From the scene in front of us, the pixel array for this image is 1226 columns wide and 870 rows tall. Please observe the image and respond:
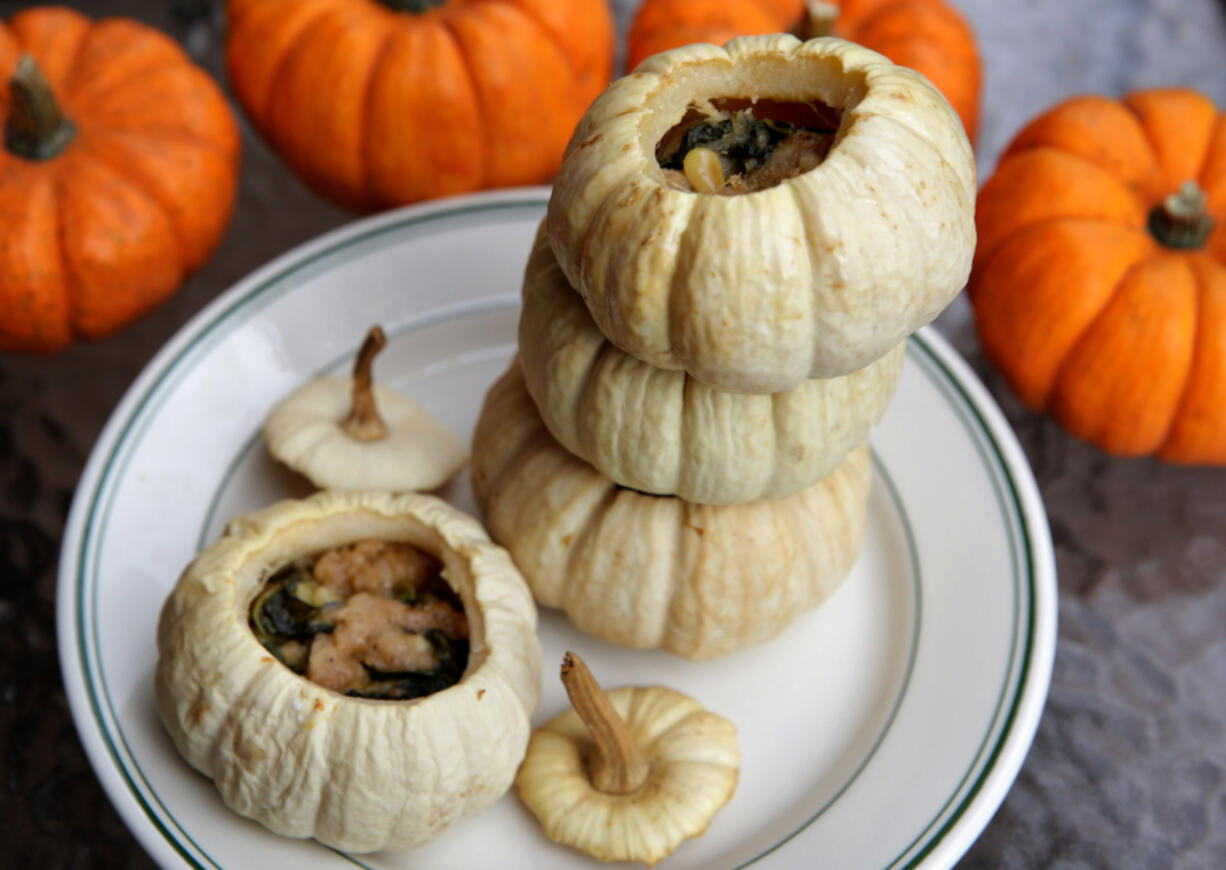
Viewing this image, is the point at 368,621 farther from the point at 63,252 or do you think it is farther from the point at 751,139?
the point at 63,252

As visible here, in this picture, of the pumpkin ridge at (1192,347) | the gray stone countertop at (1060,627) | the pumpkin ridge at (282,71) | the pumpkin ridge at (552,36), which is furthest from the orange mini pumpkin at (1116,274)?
the pumpkin ridge at (282,71)

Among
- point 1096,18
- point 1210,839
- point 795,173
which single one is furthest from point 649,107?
→ point 1096,18

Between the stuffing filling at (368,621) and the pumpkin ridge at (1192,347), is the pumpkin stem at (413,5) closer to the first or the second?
the stuffing filling at (368,621)

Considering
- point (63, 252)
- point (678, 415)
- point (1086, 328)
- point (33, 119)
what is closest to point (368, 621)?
point (678, 415)

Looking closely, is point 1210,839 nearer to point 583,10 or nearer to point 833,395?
point 833,395

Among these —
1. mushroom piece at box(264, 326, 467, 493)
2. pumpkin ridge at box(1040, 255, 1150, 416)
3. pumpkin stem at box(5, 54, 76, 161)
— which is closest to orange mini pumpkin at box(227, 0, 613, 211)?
pumpkin stem at box(5, 54, 76, 161)

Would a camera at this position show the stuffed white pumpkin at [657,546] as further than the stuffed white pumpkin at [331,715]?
Yes
